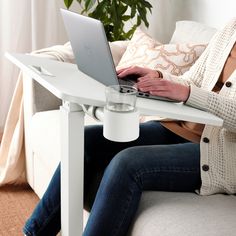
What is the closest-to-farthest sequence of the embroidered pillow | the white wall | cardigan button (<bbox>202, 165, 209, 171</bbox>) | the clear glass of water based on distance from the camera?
1. the clear glass of water
2. cardigan button (<bbox>202, 165, 209, 171</bbox>)
3. the embroidered pillow
4. the white wall

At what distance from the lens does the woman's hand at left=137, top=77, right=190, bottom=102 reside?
1.26m

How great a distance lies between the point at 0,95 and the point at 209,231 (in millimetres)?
2135

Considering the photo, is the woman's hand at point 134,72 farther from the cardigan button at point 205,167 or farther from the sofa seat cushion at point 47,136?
the sofa seat cushion at point 47,136

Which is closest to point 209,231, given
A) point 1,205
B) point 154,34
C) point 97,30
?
point 97,30

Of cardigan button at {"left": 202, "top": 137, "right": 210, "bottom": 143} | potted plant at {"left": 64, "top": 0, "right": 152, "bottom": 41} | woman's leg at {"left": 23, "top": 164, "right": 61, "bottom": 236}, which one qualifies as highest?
potted plant at {"left": 64, "top": 0, "right": 152, "bottom": 41}

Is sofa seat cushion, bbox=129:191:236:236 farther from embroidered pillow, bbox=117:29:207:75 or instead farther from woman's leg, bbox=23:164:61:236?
embroidered pillow, bbox=117:29:207:75

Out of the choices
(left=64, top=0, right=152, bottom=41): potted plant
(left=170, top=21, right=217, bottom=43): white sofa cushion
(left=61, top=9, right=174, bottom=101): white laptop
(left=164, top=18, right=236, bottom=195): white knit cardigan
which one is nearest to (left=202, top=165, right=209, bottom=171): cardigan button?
(left=164, top=18, right=236, bottom=195): white knit cardigan

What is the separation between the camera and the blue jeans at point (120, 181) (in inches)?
49.6

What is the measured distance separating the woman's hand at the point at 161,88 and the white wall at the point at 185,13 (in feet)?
4.05

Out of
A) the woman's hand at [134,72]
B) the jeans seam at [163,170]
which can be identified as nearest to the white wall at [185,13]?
the woman's hand at [134,72]

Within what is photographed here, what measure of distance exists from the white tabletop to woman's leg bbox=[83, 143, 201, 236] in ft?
0.55

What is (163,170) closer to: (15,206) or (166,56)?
(166,56)

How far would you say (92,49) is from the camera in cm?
132

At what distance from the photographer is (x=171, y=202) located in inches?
50.8
